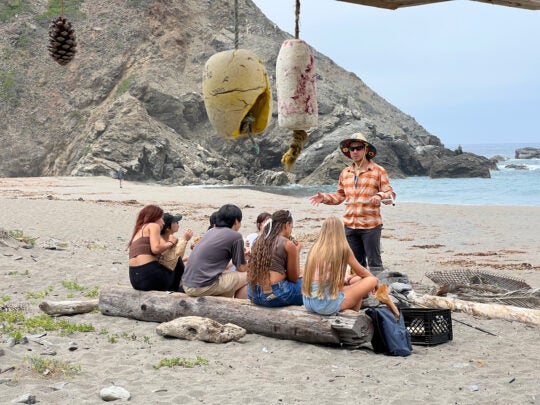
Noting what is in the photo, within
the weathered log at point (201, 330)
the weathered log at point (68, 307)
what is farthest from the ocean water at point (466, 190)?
the weathered log at point (201, 330)

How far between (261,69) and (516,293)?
658cm

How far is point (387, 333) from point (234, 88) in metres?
4.15

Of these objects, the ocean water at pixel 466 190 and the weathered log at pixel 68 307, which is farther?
the ocean water at pixel 466 190

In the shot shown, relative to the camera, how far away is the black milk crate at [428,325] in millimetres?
6535

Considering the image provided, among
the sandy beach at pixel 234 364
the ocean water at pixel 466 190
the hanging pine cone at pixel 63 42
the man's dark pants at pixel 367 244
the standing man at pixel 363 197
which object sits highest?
the hanging pine cone at pixel 63 42

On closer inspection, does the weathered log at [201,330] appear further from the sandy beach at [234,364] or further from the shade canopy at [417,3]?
the shade canopy at [417,3]

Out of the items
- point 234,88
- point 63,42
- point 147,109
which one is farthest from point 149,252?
point 147,109

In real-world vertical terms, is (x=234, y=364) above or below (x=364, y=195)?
below

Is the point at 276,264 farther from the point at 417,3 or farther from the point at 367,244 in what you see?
the point at 417,3

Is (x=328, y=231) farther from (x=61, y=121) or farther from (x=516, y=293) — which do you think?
(x=61, y=121)

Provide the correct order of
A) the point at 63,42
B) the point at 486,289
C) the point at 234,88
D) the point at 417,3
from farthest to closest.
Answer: the point at 486,289 → the point at 63,42 → the point at 417,3 → the point at 234,88

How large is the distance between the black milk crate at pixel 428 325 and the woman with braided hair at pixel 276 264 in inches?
45.2

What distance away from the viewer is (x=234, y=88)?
257 centimetres

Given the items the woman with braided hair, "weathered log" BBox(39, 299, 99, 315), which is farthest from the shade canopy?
"weathered log" BBox(39, 299, 99, 315)
